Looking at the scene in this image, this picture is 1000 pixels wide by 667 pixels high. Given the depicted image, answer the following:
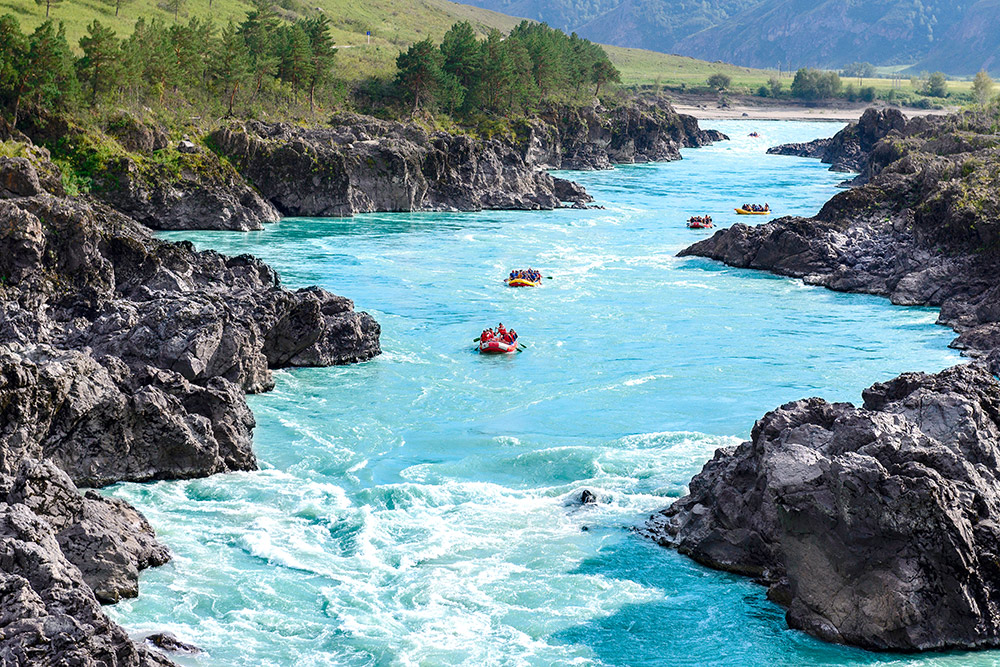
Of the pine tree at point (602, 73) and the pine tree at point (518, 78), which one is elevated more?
the pine tree at point (602, 73)

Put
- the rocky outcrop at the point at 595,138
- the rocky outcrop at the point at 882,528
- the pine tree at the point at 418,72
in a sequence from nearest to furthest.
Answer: the rocky outcrop at the point at 882,528, the pine tree at the point at 418,72, the rocky outcrop at the point at 595,138

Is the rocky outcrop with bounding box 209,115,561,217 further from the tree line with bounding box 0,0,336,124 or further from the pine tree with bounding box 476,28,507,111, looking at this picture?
the pine tree with bounding box 476,28,507,111

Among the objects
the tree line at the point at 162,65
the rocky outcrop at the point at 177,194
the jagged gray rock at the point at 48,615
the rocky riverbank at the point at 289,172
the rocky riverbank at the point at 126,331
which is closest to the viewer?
the jagged gray rock at the point at 48,615

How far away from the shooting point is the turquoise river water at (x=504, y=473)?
28.3 meters

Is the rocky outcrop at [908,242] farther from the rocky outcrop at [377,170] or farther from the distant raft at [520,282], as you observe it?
the rocky outcrop at [377,170]

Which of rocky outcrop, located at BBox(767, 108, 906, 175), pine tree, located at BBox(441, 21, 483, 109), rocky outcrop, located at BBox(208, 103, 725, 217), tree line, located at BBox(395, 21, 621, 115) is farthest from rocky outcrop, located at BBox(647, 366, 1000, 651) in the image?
rocky outcrop, located at BBox(767, 108, 906, 175)

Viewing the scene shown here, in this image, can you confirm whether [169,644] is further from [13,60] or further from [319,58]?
[319,58]

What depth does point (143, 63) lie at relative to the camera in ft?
344

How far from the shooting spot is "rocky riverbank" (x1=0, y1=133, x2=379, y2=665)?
24.5 metres

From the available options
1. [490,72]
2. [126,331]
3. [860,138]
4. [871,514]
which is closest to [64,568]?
[871,514]

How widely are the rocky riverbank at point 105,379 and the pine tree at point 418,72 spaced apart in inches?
2862

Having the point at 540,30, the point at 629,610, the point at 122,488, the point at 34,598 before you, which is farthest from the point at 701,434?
the point at 540,30

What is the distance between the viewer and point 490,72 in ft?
484

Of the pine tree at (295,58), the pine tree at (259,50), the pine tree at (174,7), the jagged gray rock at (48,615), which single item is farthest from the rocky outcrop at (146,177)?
the jagged gray rock at (48,615)
